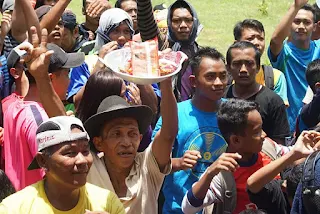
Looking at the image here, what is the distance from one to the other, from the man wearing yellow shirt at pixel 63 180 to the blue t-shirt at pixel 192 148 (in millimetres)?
1370

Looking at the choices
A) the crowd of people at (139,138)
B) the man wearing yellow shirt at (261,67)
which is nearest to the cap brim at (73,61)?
the crowd of people at (139,138)

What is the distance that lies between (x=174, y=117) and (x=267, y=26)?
10150 millimetres

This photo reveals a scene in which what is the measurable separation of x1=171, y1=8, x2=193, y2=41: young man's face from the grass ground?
6.05 m

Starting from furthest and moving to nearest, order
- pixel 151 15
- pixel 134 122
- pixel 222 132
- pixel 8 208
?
pixel 151 15 < pixel 222 132 < pixel 134 122 < pixel 8 208

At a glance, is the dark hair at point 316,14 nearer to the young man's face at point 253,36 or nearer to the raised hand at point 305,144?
the young man's face at point 253,36

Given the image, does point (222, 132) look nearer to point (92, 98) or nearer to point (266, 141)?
point (266, 141)

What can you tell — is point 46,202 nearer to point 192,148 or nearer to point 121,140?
point 121,140

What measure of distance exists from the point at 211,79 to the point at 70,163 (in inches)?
74.6

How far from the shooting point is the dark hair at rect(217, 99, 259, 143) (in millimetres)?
4309

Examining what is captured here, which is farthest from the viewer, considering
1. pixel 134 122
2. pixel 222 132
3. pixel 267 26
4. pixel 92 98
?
pixel 267 26

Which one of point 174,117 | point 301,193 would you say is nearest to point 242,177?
point 174,117

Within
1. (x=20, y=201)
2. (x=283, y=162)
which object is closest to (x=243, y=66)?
(x=283, y=162)

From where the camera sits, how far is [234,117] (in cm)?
432

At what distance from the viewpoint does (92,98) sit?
13.4ft
